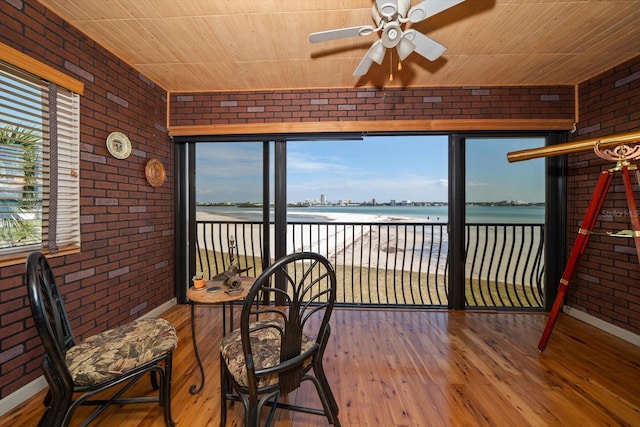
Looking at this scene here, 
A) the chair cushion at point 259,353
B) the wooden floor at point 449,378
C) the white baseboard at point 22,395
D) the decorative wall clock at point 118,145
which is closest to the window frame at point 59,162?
the decorative wall clock at point 118,145

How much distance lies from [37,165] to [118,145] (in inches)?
25.9

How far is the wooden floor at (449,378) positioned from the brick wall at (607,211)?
0.97ft

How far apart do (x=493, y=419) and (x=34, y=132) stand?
3.42 m

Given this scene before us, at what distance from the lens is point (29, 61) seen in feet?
5.10

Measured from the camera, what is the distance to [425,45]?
170 cm

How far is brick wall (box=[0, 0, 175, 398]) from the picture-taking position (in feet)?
4.98

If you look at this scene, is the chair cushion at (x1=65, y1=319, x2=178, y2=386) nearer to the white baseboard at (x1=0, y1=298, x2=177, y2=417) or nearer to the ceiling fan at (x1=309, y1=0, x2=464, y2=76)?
the white baseboard at (x1=0, y1=298, x2=177, y2=417)

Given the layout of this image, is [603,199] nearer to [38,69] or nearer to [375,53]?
[375,53]

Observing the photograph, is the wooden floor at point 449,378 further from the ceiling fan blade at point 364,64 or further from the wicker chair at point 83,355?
the ceiling fan blade at point 364,64

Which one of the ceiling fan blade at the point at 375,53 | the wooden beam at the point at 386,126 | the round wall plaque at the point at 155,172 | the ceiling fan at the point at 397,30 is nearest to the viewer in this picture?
the ceiling fan at the point at 397,30

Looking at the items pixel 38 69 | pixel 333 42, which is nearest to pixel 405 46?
pixel 333 42

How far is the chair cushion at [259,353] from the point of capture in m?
1.11

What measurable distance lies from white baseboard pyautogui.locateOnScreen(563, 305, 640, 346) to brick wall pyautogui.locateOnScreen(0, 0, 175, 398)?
4689 millimetres

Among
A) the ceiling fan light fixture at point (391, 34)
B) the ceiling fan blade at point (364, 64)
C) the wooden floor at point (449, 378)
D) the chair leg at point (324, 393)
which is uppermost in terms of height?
the ceiling fan blade at point (364, 64)
